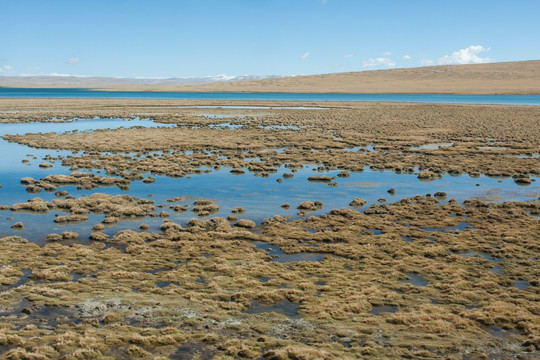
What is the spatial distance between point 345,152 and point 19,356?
39290 mm

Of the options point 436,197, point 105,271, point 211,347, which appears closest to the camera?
point 211,347

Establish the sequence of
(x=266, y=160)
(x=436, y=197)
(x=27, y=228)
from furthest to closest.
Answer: (x=266, y=160)
(x=436, y=197)
(x=27, y=228)

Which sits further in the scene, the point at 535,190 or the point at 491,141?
the point at 491,141

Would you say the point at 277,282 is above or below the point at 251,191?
below

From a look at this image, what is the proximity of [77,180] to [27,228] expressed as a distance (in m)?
10.9

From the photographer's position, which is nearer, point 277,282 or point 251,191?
point 277,282

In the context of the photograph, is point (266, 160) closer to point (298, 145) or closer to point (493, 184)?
point (298, 145)

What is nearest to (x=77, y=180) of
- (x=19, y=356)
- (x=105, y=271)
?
(x=105, y=271)

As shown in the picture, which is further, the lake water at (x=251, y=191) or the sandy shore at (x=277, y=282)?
the lake water at (x=251, y=191)

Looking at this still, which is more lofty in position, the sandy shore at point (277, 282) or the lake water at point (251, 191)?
the lake water at point (251, 191)

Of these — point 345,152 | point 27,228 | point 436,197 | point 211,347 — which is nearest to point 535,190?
point 436,197

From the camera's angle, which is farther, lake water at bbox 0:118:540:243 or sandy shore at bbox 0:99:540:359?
lake water at bbox 0:118:540:243

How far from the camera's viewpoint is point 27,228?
74.9ft

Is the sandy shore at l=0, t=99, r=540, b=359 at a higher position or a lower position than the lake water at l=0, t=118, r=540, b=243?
lower
